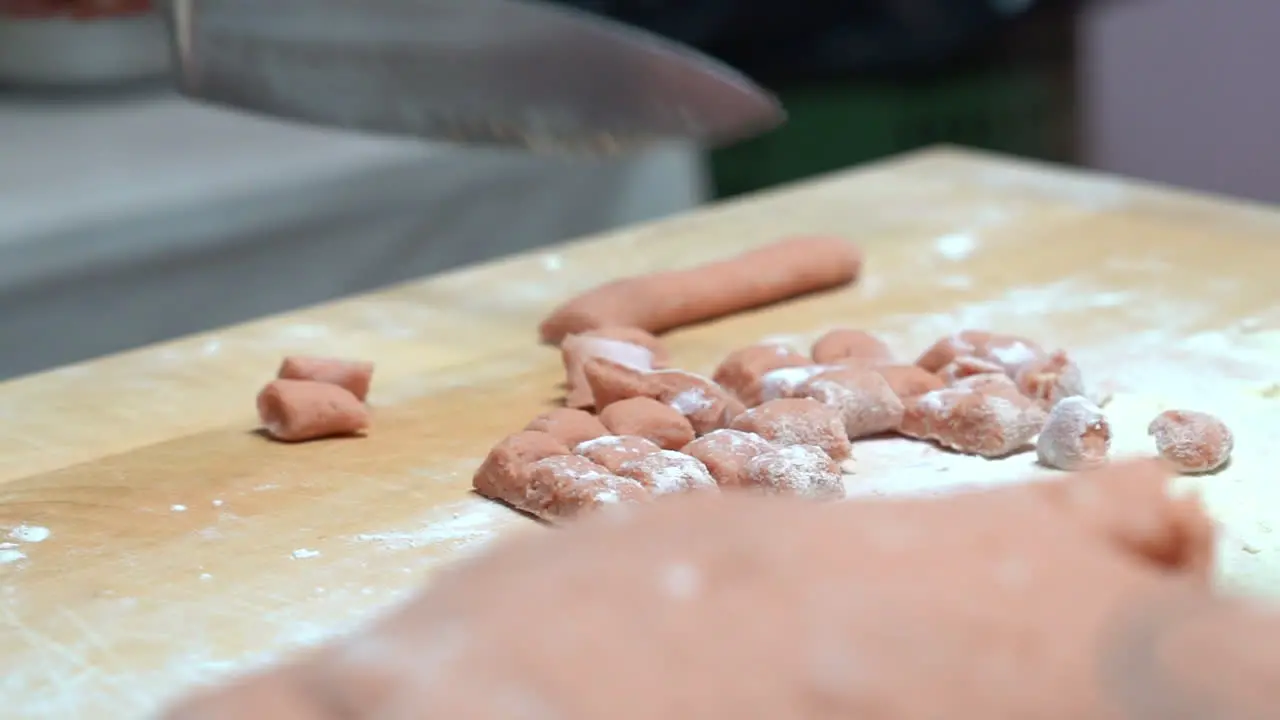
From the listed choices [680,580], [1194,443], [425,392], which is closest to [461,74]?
[425,392]

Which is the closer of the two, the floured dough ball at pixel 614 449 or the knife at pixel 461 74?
the floured dough ball at pixel 614 449

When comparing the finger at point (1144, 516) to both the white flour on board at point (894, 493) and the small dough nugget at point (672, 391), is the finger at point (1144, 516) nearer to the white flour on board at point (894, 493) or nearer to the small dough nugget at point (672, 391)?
the white flour on board at point (894, 493)

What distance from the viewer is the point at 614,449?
1373mm

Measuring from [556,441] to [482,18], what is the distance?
776 mm

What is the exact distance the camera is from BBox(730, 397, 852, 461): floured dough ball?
55.4 inches

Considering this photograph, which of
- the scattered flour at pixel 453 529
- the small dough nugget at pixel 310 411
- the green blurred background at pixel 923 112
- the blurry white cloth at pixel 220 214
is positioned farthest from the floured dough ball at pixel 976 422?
the green blurred background at pixel 923 112

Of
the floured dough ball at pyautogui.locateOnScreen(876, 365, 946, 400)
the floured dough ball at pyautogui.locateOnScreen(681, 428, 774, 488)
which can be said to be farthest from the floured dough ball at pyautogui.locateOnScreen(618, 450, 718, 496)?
the floured dough ball at pyautogui.locateOnScreen(876, 365, 946, 400)

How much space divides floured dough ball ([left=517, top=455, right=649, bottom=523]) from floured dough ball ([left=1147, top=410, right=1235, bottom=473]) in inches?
17.7

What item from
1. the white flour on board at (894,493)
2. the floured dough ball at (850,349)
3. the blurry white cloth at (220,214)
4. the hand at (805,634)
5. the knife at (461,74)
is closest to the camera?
the hand at (805,634)

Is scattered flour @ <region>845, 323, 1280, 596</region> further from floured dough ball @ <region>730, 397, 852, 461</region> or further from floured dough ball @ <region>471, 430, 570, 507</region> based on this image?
floured dough ball @ <region>471, 430, 570, 507</region>

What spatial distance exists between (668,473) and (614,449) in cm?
7

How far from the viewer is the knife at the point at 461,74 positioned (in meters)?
1.98

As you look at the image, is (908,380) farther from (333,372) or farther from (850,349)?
(333,372)

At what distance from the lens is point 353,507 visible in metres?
1.37
